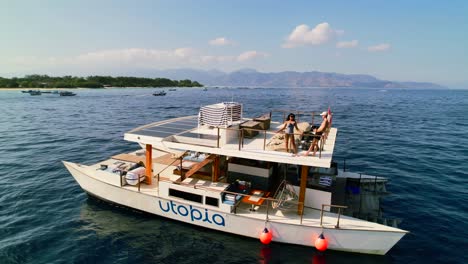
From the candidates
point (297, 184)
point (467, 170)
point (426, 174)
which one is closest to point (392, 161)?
point (426, 174)

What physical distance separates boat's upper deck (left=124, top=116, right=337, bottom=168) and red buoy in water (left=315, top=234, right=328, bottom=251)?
10.4 feet

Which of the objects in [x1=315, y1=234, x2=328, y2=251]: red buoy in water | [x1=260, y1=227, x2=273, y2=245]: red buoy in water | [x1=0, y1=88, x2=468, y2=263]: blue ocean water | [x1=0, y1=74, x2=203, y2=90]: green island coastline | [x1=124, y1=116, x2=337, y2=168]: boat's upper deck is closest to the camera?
[x1=315, y1=234, x2=328, y2=251]: red buoy in water

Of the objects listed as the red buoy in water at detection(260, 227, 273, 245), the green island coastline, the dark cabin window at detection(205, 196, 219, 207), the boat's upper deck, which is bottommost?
the red buoy in water at detection(260, 227, 273, 245)

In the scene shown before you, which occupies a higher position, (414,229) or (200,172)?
(200,172)

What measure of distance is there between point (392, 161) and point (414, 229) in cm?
1279

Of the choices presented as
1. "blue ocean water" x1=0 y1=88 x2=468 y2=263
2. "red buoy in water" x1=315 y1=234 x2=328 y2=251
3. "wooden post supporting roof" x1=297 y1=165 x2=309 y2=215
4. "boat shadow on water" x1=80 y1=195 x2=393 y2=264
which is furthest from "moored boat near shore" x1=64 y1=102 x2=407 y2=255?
"blue ocean water" x1=0 y1=88 x2=468 y2=263

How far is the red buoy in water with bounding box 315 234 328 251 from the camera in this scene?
1129 cm

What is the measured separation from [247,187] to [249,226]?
6.03 ft

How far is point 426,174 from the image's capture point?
2230 cm

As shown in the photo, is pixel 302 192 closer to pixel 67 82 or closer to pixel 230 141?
pixel 230 141

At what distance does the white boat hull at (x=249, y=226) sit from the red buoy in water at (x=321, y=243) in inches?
10.0

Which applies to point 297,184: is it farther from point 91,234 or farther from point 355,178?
point 91,234

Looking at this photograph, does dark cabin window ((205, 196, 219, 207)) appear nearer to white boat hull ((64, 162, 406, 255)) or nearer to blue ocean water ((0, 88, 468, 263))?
white boat hull ((64, 162, 406, 255))

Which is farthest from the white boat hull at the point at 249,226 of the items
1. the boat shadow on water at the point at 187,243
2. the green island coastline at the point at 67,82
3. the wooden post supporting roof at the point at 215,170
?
the green island coastline at the point at 67,82
